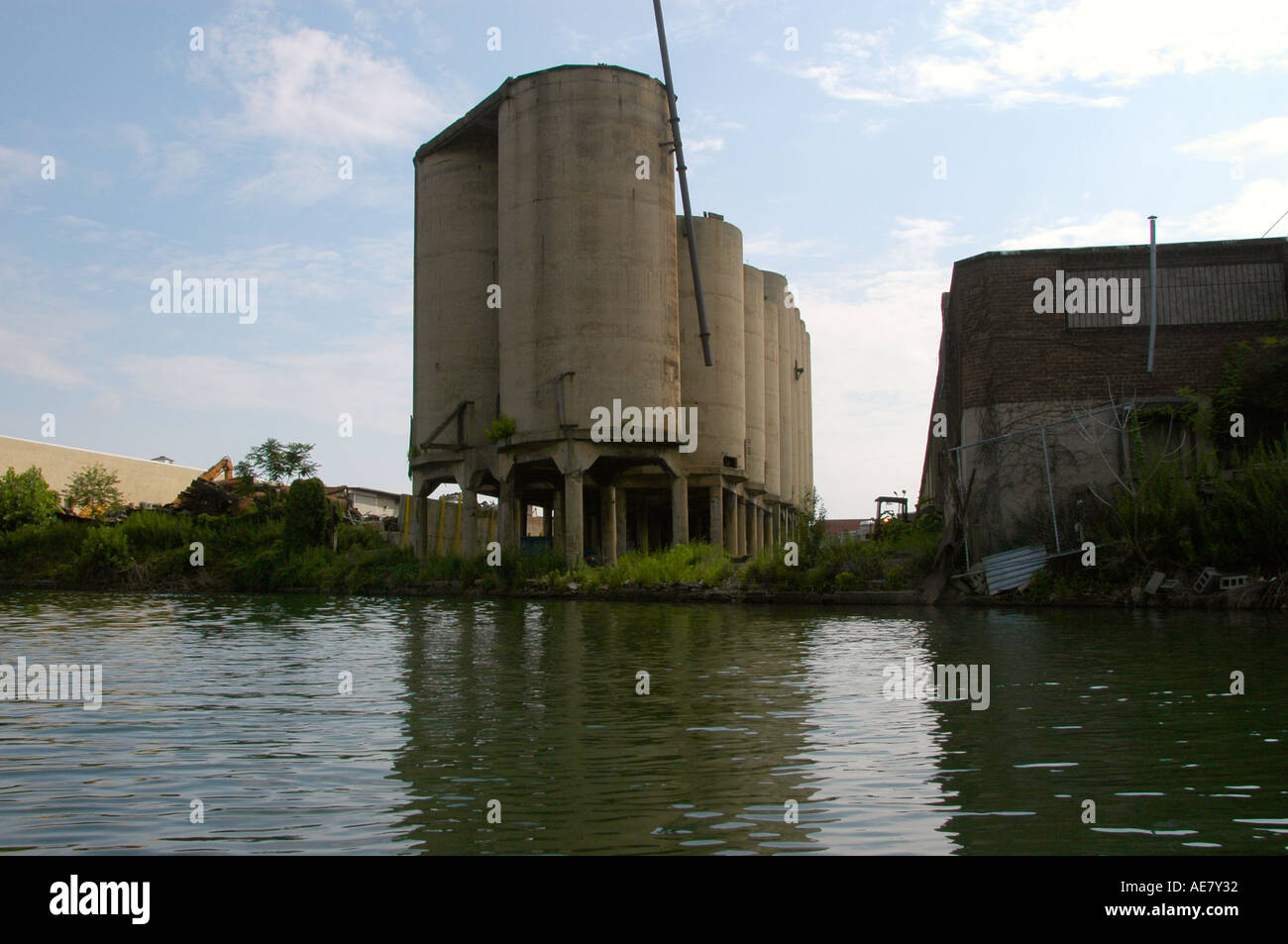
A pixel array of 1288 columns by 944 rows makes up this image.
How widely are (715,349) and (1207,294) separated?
18.3 m

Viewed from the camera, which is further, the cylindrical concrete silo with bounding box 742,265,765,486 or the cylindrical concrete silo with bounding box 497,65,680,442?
the cylindrical concrete silo with bounding box 742,265,765,486

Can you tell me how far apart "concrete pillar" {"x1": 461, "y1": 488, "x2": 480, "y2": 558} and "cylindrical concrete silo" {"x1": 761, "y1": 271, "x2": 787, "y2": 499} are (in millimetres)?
17815

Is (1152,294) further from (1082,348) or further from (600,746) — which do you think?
(600,746)

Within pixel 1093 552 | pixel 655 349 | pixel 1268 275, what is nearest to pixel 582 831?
pixel 1093 552

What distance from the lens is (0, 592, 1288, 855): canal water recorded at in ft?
17.0

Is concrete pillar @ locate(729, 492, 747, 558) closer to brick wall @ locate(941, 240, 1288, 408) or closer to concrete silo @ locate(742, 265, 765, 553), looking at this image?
concrete silo @ locate(742, 265, 765, 553)

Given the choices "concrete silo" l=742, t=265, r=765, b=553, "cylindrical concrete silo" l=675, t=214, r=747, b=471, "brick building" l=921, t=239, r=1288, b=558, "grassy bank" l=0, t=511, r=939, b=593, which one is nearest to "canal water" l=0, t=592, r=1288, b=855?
"brick building" l=921, t=239, r=1288, b=558

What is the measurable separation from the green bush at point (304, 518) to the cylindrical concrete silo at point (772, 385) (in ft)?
66.9

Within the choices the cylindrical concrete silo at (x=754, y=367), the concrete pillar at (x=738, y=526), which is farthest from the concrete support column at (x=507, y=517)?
the cylindrical concrete silo at (x=754, y=367)

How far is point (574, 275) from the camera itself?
31344mm

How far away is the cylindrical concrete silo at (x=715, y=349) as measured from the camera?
131 feet

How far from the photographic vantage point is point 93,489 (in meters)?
57.7
